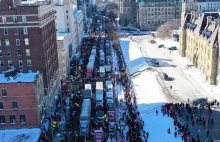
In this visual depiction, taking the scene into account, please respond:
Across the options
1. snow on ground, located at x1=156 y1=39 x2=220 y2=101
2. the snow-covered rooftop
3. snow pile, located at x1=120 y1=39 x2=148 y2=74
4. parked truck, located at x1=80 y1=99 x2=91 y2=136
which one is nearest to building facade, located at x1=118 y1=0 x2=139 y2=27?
snow pile, located at x1=120 y1=39 x2=148 y2=74

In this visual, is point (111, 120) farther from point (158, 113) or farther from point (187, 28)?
point (187, 28)

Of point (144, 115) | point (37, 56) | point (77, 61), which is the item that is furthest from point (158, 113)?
point (77, 61)

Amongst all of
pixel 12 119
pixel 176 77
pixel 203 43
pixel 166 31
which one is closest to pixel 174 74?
pixel 176 77

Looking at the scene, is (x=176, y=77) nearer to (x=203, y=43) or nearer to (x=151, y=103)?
(x=203, y=43)

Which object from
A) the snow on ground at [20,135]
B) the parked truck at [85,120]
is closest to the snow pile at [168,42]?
the parked truck at [85,120]

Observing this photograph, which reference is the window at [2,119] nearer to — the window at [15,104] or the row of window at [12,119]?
the row of window at [12,119]

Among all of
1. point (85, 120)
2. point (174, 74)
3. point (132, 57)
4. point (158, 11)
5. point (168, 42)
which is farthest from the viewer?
point (158, 11)
